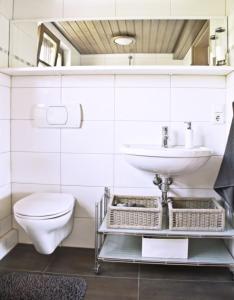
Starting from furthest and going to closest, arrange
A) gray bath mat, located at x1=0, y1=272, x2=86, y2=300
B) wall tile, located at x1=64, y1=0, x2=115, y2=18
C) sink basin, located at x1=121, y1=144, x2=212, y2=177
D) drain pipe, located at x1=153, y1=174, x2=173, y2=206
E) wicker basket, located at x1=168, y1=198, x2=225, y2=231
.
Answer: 1. wall tile, located at x1=64, y1=0, x2=115, y2=18
2. drain pipe, located at x1=153, y1=174, x2=173, y2=206
3. wicker basket, located at x1=168, y1=198, x2=225, y2=231
4. sink basin, located at x1=121, y1=144, x2=212, y2=177
5. gray bath mat, located at x1=0, y1=272, x2=86, y2=300

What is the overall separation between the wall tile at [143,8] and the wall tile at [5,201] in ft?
5.11

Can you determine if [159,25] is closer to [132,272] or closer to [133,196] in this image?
[133,196]

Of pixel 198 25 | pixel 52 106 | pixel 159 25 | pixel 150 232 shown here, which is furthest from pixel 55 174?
pixel 198 25

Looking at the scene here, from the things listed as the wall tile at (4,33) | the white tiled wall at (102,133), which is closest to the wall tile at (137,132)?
the white tiled wall at (102,133)

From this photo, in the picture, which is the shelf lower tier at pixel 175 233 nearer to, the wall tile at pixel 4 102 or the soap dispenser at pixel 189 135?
the soap dispenser at pixel 189 135

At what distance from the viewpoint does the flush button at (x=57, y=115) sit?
2.13 metres

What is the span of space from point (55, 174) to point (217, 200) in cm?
124

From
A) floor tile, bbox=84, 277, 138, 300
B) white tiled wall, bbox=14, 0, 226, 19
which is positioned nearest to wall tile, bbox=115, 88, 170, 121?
white tiled wall, bbox=14, 0, 226, 19

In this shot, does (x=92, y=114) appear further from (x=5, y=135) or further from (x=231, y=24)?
(x=231, y=24)

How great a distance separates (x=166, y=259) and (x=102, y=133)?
3.26ft

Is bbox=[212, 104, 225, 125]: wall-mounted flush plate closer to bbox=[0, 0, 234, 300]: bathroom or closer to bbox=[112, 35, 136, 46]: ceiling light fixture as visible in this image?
bbox=[0, 0, 234, 300]: bathroom

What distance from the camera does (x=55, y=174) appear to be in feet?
7.20

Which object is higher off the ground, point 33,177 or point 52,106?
point 52,106

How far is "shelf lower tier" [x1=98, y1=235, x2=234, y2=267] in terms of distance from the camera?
175cm
